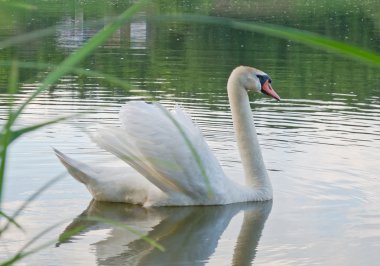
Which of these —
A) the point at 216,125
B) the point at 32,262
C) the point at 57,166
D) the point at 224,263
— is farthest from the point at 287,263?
the point at 216,125

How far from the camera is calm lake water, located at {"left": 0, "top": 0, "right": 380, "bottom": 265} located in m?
6.54

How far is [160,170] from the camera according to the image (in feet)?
24.2

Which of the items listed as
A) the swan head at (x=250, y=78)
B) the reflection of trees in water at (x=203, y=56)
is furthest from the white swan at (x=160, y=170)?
the reflection of trees in water at (x=203, y=56)

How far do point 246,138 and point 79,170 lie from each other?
1624 mm

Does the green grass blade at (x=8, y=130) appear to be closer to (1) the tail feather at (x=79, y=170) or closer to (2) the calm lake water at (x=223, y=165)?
(2) the calm lake water at (x=223, y=165)

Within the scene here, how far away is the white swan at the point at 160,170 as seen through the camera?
7469 mm

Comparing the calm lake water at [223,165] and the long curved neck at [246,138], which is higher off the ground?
the long curved neck at [246,138]

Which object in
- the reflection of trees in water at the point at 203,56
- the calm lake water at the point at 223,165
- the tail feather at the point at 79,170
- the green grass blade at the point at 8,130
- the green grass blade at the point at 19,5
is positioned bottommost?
the reflection of trees in water at the point at 203,56

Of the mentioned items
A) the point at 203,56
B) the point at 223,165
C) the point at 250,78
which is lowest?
the point at 203,56

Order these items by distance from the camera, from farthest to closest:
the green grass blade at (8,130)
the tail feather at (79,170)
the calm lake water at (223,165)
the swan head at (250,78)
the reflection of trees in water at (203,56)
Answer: the reflection of trees in water at (203,56) → the swan head at (250,78) → the tail feather at (79,170) → the calm lake water at (223,165) → the green grass blade at (8,130)

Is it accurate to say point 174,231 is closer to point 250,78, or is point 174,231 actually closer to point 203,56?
point 250,78

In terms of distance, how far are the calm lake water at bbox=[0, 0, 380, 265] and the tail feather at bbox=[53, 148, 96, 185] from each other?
250 mm

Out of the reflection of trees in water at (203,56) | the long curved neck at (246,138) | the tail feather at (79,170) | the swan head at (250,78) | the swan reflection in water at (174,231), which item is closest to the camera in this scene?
the swan reflection in water at (174,231)

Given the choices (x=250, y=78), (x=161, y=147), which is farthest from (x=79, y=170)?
(x=250, y=78)
